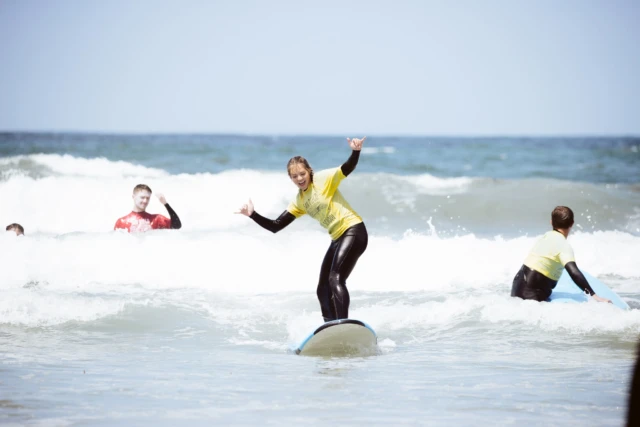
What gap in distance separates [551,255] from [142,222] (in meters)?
5.52

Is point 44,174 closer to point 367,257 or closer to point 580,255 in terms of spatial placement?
point 367,257

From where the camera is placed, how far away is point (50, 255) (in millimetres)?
11344

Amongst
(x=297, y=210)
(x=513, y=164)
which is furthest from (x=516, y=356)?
(x=513, y=164)

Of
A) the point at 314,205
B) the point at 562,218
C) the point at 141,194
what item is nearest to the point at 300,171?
the point at 314,205

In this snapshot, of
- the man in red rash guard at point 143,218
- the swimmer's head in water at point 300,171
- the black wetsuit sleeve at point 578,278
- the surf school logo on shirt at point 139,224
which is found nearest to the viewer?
the swimmer's head in water at point 300,171

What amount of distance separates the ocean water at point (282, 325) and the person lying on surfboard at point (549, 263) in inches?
6.6

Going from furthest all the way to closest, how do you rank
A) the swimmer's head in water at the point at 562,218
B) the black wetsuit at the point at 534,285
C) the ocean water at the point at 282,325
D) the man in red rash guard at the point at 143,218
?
the man in red rash guard at the point at 143,218
the black wetsuit at the point at 534,285
the swimmer's head in water at the point at 562,218
the ocean water at the point at 282,325

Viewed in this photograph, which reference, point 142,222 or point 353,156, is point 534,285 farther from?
point 142,222

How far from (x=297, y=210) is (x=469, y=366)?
6.46 ft

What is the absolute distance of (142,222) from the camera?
10.5 meters

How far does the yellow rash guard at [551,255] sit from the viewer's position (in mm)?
7336

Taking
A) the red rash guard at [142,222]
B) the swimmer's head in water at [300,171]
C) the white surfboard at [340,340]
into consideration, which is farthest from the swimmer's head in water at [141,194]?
the white surfboard at [340,340]

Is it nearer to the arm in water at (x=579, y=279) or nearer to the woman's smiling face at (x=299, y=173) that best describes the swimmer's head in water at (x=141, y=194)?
the woman's smiling face at (x=299, y=173)

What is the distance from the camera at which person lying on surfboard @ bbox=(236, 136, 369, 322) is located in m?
6.59
